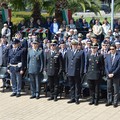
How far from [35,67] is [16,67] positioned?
0.77m

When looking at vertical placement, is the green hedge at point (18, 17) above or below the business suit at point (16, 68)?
above

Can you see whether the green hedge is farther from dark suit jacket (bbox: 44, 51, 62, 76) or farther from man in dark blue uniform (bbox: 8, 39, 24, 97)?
dark suit jacket (bbox: 44, 51, 62, 76)

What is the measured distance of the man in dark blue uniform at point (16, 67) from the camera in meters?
13.1

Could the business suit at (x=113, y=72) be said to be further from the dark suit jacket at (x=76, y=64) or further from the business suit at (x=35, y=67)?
the business suit at (x=35, y=67)

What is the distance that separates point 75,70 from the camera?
12.1m

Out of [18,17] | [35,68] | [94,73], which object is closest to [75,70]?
[94,73]

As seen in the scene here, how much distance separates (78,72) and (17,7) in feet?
56.7

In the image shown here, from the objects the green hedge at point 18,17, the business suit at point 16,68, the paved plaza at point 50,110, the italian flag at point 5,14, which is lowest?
the paved plaza at point 50,110

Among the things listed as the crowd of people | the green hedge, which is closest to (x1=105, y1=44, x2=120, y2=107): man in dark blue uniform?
the crowd of people

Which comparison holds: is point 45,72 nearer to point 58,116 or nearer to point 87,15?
point 58,116

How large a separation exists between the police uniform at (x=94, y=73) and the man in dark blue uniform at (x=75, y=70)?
0.30m

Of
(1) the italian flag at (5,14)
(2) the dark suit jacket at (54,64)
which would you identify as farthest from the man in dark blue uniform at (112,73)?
(1) the italian flag at (5,14)

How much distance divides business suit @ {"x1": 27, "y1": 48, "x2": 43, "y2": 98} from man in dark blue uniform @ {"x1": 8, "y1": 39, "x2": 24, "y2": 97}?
409 mm

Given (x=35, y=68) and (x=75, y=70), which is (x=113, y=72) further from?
(x=35, y=68)
